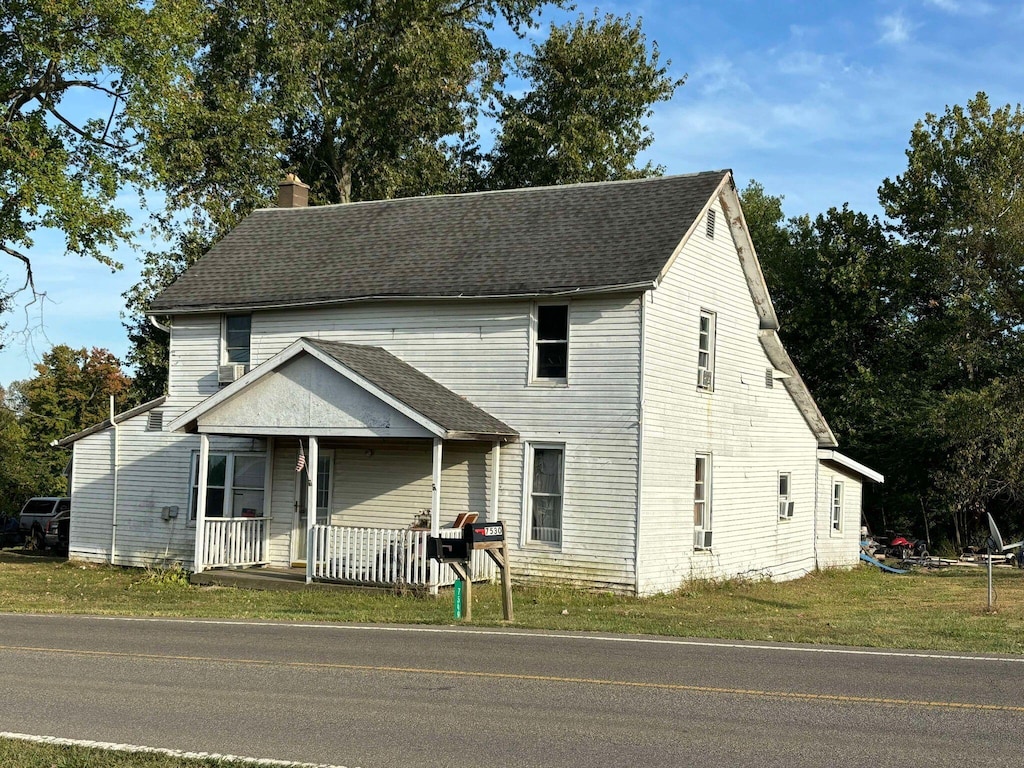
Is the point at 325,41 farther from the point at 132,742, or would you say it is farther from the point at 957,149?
the point at 132,742

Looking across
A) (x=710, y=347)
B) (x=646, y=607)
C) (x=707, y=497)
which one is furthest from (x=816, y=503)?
(x=646, y=607)

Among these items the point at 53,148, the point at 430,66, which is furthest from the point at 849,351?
the point at 53,148

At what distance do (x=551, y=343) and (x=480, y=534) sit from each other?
6.48 meters

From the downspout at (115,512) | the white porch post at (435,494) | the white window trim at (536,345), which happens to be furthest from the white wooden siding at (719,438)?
the downspout at (115,512)

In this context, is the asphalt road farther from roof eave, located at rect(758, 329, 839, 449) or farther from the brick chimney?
the brick chimney

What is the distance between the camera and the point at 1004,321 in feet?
129

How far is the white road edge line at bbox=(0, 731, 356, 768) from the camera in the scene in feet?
24.7

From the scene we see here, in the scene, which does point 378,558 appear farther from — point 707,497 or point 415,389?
point 707,497

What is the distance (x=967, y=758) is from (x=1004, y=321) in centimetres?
3463

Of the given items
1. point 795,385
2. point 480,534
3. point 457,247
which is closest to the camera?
point 480,534

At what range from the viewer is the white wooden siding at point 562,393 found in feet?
66.3

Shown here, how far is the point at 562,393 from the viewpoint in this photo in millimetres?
20859

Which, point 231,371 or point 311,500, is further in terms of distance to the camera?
point 231,371

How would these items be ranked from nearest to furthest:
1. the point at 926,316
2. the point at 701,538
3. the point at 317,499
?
the point at 701,538, the point at 317,499, the point at 926,316
